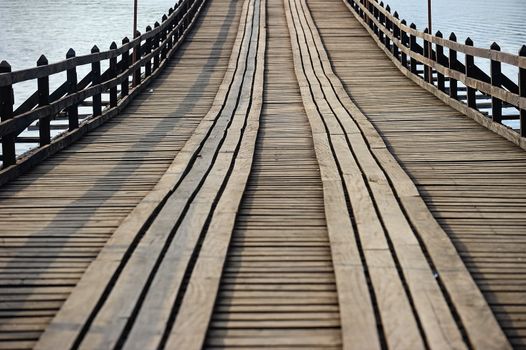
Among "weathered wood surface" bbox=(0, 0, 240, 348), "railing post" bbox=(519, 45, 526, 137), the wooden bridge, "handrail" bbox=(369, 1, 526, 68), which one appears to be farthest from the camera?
"handrail" bbox=(369, 1, 526, 68)

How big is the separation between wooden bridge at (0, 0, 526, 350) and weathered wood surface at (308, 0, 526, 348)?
2 cm

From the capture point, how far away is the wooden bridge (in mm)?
4207

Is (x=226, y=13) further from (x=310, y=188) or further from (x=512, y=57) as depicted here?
(x=310, y=188)

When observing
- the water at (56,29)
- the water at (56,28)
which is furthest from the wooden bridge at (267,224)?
the water at (56,28)

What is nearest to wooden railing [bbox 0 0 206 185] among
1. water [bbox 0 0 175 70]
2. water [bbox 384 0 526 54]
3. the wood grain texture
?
the wood grain texture

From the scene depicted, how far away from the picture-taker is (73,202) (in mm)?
7027

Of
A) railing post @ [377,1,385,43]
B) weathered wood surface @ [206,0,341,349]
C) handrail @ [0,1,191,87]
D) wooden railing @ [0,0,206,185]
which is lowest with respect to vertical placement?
weathered wood surface @ [206,0,341,349]

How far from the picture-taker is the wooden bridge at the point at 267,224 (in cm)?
421

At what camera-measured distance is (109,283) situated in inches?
187

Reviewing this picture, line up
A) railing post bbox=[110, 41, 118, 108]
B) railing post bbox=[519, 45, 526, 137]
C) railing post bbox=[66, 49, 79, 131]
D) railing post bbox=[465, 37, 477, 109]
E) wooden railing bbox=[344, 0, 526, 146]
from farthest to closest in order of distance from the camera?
1. railing post bbox=[110, 41, 118, 108]
2. railing post bbox=[465, 37, 477, 109]
3. railing post bbox=[66, 49, 79, 131]
4. wooden railing bbox=[344, 0, 526, 146]
5. railing post bbox=[519, 45, 526, 137]

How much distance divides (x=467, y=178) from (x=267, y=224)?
8.37 feet

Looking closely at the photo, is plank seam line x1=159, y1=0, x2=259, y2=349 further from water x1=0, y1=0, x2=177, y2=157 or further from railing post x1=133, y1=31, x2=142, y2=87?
water x1=0, y1=0, x2=177, y2=157

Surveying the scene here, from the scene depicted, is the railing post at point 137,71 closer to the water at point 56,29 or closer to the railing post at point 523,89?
the railing post at point 523,89

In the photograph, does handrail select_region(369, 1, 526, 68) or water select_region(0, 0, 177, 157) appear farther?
water select_region(0, 0, 177, 157)
